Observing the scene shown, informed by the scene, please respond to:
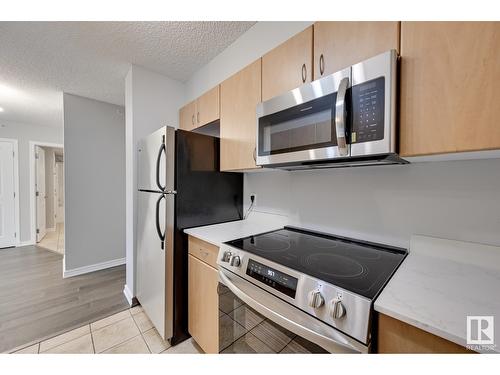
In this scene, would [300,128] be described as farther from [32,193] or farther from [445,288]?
[32,193]

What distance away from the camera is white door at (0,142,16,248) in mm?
3803

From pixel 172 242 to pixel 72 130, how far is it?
252 cm

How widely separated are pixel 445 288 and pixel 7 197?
6.13 m

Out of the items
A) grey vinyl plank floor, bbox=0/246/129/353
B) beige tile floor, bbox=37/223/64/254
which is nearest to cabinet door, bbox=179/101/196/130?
grey vinyl plank floor, bbox=0/246/129/353

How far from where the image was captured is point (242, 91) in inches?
58.3

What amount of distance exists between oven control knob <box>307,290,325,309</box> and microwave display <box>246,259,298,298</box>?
8 centimetres

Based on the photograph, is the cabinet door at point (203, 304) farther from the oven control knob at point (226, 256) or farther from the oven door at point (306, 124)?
the oven door at point (306, 124)

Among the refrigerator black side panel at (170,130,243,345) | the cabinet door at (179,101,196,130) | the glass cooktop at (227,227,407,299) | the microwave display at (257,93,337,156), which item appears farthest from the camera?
the cabinet door at (179,101,196,130)

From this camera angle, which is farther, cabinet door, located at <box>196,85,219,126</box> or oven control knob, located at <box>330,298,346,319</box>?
cabinet door, located at <box>196,85,219,126</box>

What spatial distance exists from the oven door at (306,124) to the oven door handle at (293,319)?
666 mm

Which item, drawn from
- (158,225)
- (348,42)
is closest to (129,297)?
(158,225)

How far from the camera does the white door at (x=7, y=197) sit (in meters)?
3.80

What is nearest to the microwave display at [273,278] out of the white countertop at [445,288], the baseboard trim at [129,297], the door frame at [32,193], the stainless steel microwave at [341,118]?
the white countertop at [445,288]

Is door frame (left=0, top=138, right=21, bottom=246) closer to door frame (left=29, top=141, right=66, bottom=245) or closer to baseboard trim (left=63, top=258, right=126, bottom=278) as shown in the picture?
door frame (left=29, top=141, right=66, bottom=245)
